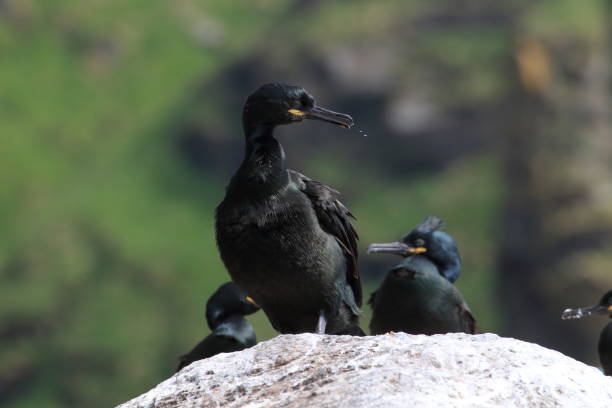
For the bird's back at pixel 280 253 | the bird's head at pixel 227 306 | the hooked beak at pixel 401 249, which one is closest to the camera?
the bird's back at pixel 280 253

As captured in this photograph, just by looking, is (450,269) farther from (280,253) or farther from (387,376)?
(387,376)

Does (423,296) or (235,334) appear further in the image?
(235,334)

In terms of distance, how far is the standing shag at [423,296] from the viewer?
42.0 feet

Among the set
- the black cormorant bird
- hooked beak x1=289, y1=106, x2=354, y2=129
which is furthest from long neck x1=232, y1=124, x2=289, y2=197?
hooked beak x1=289, y1=106, x2=354, y2=129

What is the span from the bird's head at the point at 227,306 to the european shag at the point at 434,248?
167 cm

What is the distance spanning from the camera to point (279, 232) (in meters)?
10.5

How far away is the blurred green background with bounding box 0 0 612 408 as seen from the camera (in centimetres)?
6097

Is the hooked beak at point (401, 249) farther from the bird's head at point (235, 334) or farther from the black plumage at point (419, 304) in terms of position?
the bird's head at point (235, 334)

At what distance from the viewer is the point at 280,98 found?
10648mm

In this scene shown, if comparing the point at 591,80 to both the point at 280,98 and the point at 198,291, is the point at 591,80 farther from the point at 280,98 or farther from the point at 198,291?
the point at 280,98

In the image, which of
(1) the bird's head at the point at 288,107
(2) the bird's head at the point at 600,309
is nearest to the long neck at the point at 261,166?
(1) the bird's head at the point at 288,107

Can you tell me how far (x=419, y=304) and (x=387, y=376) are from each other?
4474mm

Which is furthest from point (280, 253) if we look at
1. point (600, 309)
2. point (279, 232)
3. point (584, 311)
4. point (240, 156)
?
point (240, 156)

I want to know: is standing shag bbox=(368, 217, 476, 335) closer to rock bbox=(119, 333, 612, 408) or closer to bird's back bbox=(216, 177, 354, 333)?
bird's back bbox=(216, 177, 354, 333)
